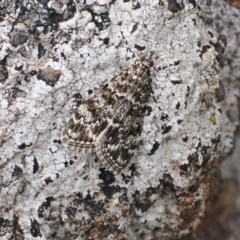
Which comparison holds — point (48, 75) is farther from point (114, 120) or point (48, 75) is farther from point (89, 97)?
point (114, 120)

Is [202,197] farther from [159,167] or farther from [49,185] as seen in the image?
[49,185]

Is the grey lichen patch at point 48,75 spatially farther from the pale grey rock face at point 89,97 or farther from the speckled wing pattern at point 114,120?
the speckled wing pattern at point 114,120

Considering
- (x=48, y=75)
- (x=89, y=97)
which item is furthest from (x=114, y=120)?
(x=48, y=75)

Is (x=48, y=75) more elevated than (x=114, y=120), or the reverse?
(x=48, y=75)

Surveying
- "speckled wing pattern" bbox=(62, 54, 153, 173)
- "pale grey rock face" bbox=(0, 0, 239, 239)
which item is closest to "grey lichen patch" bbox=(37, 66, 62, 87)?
"pale grey rock face" bbox=(0, 0, 239, 239)

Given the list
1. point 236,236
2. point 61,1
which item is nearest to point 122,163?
point 61,1

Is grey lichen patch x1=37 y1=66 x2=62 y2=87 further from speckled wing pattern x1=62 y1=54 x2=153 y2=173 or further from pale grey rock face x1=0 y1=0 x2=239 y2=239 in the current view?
speckled wing pattern x1=62 y1=54 x2=153 y2=173

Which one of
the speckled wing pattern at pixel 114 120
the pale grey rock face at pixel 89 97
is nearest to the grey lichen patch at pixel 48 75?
the pale grey rock face at pixel 89 97
